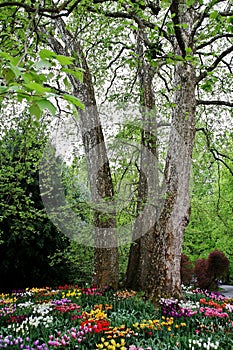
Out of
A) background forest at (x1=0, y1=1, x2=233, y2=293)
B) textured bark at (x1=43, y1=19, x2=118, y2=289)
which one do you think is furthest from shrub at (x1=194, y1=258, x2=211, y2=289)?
textured bark at (x1=43, y1=19, x2=118, y2=289)

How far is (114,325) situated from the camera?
13.3 feet

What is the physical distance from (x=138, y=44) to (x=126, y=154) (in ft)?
8.06

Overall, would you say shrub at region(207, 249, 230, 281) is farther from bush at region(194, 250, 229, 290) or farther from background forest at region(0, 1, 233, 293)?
background forest at region(0, 1, 233, 293)

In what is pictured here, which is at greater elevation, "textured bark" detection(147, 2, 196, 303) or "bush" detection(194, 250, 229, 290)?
"textured bark" detection(147, 2, 196, 303)

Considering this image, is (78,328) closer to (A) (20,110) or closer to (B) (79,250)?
(A) (20,110)

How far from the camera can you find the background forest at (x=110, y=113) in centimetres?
412

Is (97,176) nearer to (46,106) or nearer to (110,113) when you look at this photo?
(110,113)

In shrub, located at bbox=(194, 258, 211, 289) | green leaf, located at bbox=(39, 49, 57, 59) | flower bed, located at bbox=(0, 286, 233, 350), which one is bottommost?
shrub, located at bbox=(194, 258, 211, 289)

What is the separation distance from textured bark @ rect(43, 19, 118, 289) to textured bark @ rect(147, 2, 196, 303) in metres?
1.10

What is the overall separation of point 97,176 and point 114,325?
3411 mm

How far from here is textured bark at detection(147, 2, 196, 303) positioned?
5.46 m

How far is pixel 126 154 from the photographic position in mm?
8180

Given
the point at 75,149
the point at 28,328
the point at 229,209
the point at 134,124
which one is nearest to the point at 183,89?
the point at 134,124

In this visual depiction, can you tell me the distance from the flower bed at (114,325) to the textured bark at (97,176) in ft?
2.10
